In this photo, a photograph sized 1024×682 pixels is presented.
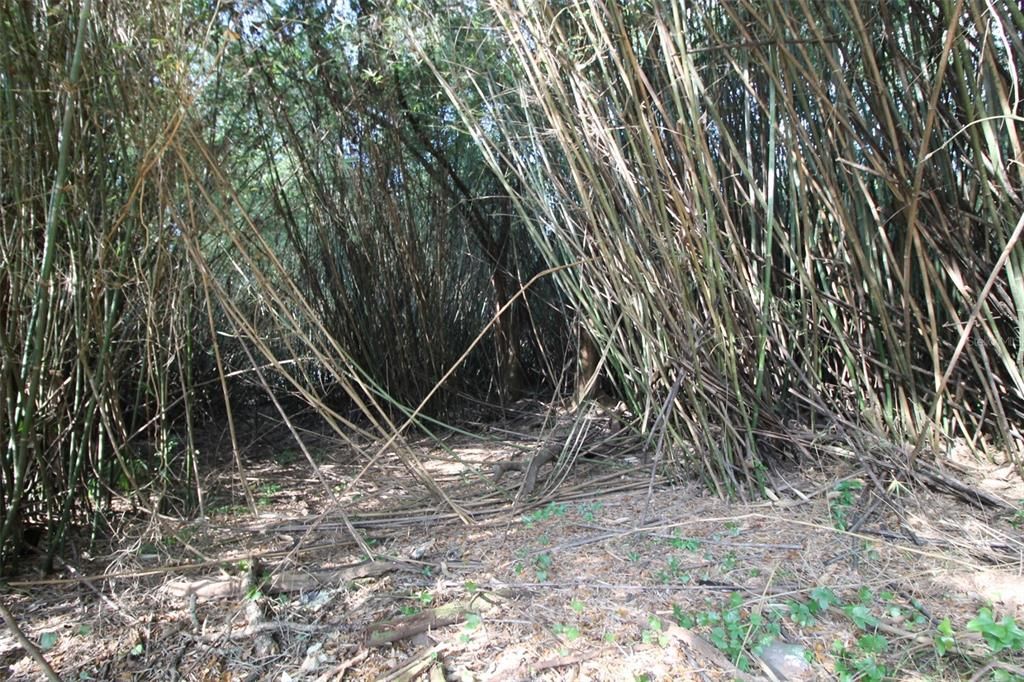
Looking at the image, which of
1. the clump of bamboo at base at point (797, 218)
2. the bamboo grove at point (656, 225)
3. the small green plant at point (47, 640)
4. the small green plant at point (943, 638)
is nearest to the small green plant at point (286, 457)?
the bamboo grove at point (656, 225)

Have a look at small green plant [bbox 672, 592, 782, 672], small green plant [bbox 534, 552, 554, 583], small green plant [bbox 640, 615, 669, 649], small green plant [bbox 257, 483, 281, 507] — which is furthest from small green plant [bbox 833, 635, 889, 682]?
small green plant [bbox 257, 483, 281, 507]

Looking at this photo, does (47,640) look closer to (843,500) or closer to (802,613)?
(802,613)

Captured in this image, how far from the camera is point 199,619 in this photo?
1720 mm

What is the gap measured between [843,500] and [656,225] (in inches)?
40.5

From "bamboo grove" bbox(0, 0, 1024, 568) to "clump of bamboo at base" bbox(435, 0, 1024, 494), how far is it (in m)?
0.01

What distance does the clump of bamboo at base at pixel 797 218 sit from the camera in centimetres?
199

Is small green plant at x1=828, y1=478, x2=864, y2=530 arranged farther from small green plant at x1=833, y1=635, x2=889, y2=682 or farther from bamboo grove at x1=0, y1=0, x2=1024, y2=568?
small green plant at x1=833, y1=635, x2=889, y2=682

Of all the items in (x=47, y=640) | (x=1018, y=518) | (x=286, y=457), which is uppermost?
(x=47, y=640)

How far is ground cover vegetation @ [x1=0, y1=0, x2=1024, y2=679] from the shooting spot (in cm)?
180

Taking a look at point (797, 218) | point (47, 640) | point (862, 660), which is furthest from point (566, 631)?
point (797, 218)

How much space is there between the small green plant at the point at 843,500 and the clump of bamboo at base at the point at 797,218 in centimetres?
20

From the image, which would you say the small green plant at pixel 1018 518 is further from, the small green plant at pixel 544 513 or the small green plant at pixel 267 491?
the small green plant at pixel 267 491

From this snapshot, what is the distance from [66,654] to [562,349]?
10.2 feet

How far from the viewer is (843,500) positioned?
2.01 m
